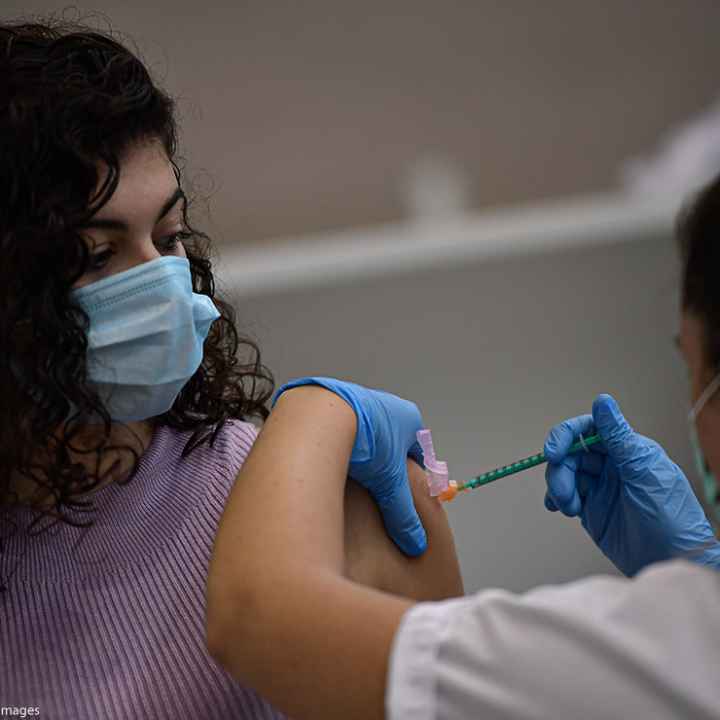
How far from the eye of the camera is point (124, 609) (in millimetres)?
1193

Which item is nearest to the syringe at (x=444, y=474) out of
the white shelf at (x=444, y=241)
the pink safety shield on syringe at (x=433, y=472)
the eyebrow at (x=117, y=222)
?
the pink safety shield on syringe at (x=433, y=472)

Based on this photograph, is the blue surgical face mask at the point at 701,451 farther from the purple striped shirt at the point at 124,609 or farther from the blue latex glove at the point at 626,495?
the purple striped shirt at the point at 124,609

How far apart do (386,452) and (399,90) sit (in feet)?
8.35

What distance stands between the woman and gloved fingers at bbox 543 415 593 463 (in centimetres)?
22

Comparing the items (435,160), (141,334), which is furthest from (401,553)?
(435,160)

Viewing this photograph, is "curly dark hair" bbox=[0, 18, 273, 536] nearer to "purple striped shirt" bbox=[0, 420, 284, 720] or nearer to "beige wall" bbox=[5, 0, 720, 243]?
"purple striped shirt" bbox=[0, 420, 284, 720]

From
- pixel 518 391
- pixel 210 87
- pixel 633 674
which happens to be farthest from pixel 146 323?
pixel 210 87

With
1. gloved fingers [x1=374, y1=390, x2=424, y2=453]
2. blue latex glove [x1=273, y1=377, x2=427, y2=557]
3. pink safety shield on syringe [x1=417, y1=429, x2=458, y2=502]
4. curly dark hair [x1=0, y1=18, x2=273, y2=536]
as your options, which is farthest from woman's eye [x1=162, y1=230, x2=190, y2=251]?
pink safety shield on syringe [x1=417, y1=429, x2=458, y2=502]

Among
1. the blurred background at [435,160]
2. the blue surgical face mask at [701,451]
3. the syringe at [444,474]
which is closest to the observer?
the blue surgical face mask at [701,451]

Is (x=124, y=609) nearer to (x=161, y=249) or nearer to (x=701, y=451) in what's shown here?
(x=161, y=249)

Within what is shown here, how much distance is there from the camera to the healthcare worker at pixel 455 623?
0.70 metres

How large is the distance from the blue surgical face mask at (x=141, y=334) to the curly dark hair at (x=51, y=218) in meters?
0.02

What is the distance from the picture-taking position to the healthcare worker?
699 mm

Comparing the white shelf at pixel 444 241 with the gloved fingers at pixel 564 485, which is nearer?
the gloved fingers at pixel 564 485
